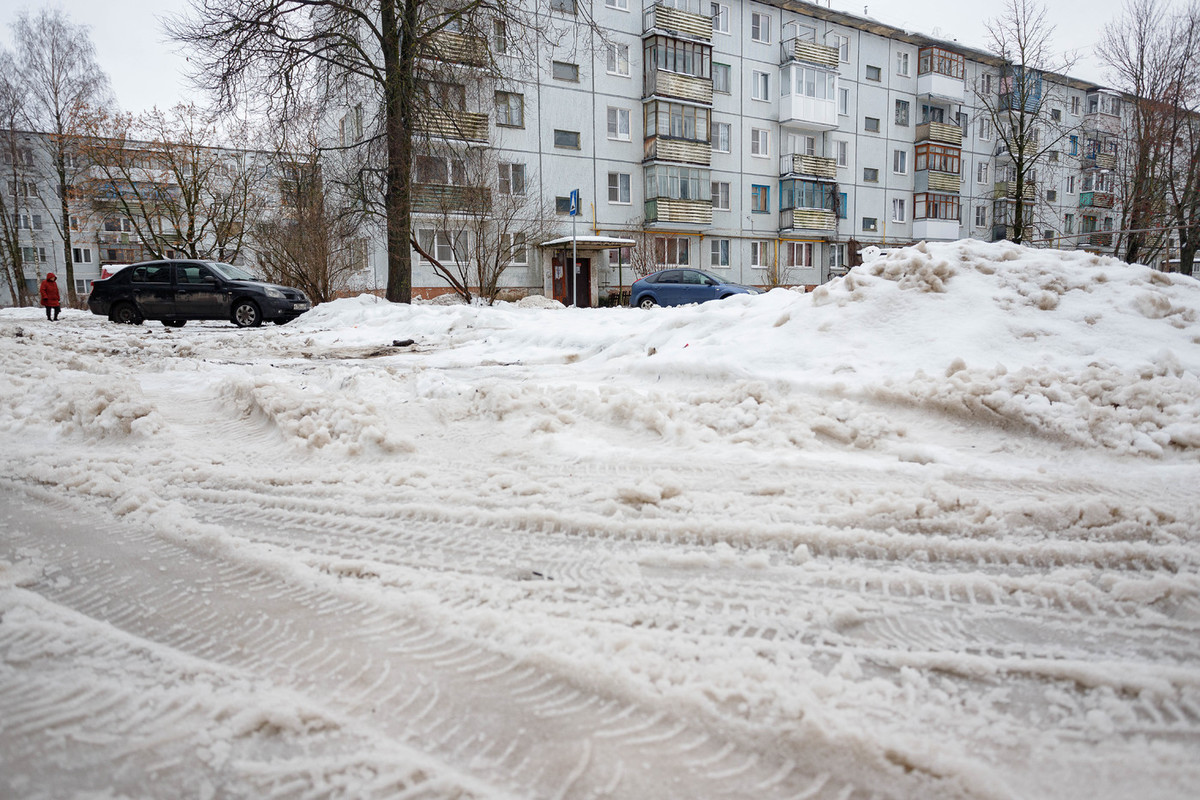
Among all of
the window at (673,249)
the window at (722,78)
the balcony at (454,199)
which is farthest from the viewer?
the window at (722,78)

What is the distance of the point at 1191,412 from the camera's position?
363 cm

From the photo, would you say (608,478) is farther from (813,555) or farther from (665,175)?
(665,175)

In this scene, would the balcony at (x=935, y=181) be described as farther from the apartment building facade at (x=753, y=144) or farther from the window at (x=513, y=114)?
the window at (x=513, y=114)

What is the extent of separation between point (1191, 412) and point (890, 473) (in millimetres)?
1807

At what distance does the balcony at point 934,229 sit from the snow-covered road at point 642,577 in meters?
36.4

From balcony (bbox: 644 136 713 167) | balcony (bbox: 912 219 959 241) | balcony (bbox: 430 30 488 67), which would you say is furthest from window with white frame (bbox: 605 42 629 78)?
balcony (bbox: 912 219 959 241)

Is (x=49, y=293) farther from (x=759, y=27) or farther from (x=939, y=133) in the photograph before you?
(x=939, y=133)

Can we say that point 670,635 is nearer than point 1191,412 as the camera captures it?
Yes

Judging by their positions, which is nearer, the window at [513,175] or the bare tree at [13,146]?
the window at [513,175]

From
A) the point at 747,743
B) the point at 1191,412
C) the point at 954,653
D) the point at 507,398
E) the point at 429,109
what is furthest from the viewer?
the point at 429,109

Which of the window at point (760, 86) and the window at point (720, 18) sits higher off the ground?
the window at point (720, 18)

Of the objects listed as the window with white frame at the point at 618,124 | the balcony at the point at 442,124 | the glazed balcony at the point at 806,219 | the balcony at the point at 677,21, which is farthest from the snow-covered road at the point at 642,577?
the glazed balcony at the point at 806,219

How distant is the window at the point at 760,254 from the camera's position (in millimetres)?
34000

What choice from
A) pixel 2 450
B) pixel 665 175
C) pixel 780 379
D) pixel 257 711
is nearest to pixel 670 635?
pixel 257 711
